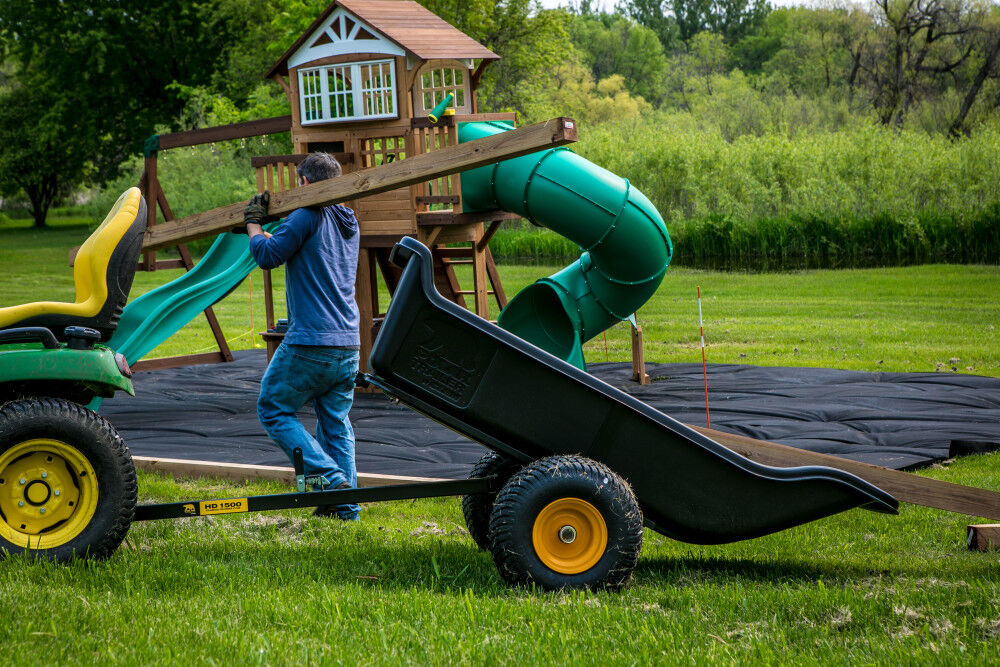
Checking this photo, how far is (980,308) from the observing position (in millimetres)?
15328

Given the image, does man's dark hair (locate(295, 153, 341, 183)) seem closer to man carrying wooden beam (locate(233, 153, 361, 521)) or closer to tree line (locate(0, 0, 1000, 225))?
man carrying wooden beam (locate(233, 153, 361, 521))

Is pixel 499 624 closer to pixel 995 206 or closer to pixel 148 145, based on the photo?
pixel 148 145

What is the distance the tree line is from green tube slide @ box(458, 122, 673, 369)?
780 inches

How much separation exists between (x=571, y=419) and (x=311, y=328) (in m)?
1.63

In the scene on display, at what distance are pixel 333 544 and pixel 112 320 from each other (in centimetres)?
145

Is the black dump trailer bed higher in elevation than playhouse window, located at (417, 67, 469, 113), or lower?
lower

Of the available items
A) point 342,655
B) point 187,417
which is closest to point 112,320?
point 342,655

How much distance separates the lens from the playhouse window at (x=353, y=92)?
10.1m

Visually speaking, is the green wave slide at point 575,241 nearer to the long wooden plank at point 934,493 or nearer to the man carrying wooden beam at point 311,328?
the man carrying wooden beam at point 311,328

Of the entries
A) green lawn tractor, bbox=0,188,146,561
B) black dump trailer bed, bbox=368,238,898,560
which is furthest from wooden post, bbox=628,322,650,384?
green lawn tractor, bbox=0,188,146,561

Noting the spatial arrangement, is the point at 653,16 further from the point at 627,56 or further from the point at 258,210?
the point at 258,210

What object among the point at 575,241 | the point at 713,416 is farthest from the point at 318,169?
the point at 575,241

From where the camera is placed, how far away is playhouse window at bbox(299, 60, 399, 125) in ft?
33.2

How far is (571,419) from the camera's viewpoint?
4.15m
